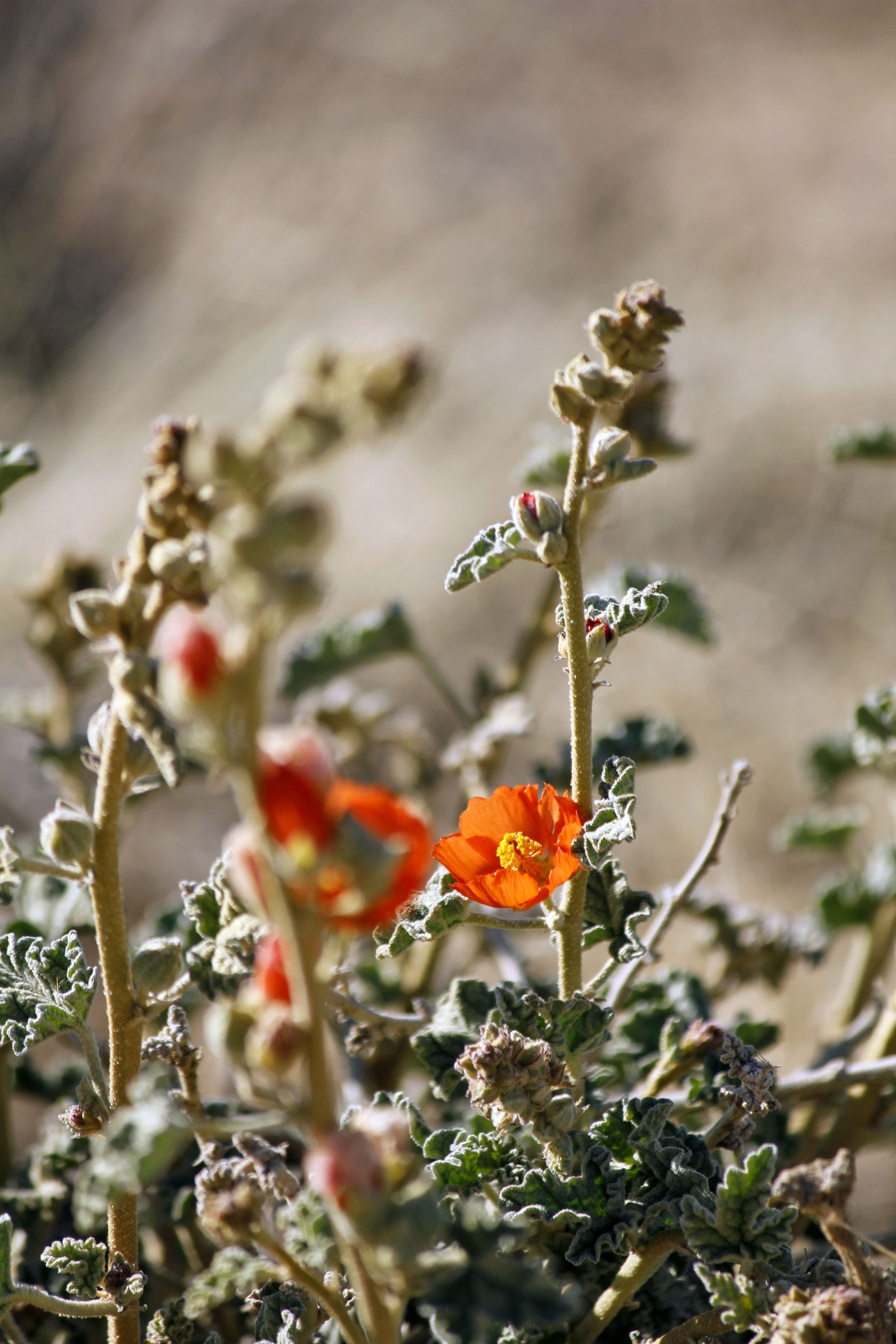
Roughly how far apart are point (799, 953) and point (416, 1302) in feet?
2.27

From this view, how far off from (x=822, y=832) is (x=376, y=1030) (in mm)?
877

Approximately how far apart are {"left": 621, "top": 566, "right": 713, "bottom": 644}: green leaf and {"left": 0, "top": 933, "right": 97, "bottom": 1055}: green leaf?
0.76 meters

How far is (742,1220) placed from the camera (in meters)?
0.70

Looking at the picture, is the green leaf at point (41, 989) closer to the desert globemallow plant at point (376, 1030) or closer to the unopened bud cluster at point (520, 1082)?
the desert globemallow plant at point (376, 1030)

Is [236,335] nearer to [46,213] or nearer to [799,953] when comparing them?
[46,213]

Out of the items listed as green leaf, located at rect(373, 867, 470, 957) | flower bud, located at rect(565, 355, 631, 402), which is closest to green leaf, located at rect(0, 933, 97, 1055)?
green leaf, located at rect(373, 867, 470, 957)

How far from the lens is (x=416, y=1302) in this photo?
2.68ft

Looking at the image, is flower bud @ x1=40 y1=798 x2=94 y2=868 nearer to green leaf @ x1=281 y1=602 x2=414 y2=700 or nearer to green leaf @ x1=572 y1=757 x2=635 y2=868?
green leaf @ x1=572 y1=757 x2=635 y2=868

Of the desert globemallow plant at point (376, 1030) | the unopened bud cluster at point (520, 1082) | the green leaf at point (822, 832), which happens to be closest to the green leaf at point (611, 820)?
the desert globemallow plant at point (376, 1030)

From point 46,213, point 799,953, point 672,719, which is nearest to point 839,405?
point 672,719

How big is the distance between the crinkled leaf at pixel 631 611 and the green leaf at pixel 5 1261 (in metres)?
0.53

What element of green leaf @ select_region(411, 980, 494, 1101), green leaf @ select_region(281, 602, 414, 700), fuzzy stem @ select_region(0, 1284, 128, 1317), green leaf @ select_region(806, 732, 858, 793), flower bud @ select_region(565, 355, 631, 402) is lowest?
fuzzy stem @ select_region(0, 1284, 128, 1317)

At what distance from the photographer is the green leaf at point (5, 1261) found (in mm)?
708

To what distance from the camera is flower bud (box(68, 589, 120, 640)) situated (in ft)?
2.04
